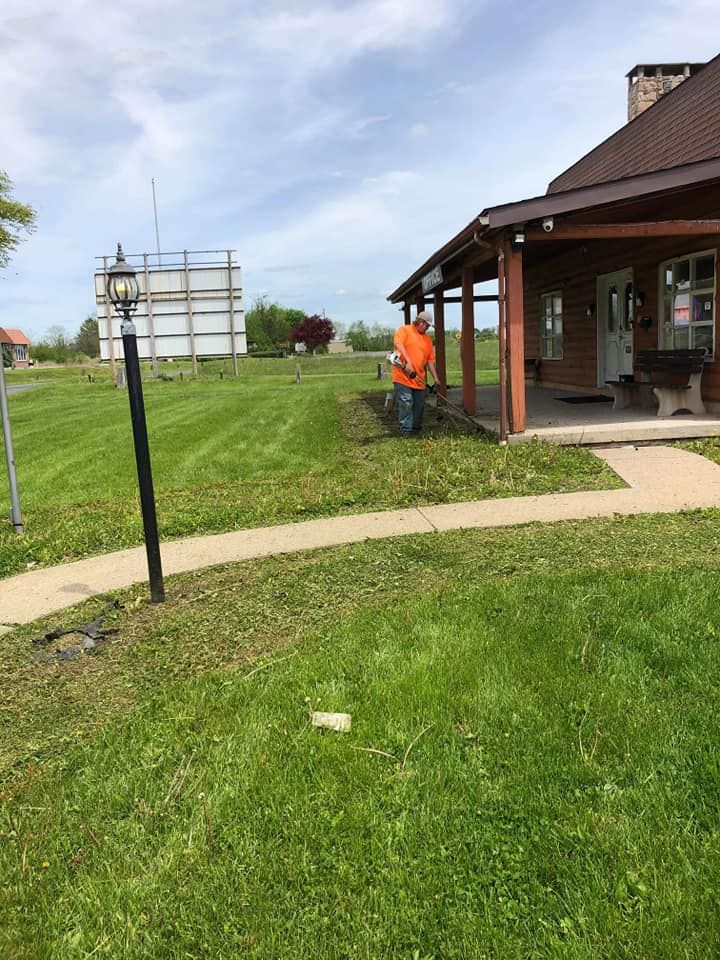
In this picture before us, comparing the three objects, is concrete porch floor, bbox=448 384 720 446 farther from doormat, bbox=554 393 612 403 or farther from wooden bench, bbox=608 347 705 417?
doormat, bbox=554 393 612 403

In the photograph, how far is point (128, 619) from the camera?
476cm

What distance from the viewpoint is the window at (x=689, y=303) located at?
10885 millimetres

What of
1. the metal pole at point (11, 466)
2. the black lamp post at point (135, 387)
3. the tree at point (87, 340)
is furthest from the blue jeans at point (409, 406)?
the tree at point (87, 340)

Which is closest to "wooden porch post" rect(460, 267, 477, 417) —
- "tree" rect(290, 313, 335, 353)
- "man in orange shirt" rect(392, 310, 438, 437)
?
"man in orange shirt" rect(392, 310, 438, 437)

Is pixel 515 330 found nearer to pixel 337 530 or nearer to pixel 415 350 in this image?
pixel 415 350

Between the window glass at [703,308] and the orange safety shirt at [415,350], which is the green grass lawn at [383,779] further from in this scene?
the window glass at [703,308]

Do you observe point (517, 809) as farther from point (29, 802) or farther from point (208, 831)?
point (29, 802)

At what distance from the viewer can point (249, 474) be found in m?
9.47

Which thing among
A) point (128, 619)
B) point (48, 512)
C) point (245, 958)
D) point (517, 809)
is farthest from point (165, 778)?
point (48, 512)

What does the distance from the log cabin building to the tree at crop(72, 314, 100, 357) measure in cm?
8711

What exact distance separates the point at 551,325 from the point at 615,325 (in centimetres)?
408

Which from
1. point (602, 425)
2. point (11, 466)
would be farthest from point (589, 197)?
point (11, 466)

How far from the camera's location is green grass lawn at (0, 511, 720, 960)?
2.16 meters

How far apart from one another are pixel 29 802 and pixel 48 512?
5.68 metres
